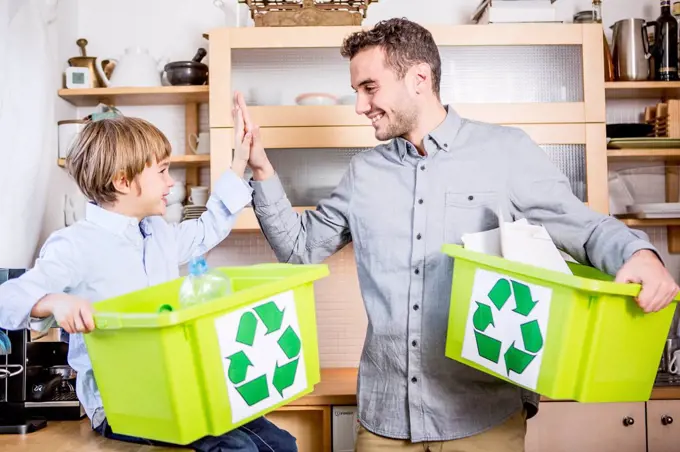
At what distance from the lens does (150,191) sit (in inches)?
61.5

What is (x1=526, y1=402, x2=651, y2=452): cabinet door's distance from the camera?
7.88ft

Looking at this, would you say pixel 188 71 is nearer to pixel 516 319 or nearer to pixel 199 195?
pixel 199 195

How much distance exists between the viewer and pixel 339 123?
8.26 ft

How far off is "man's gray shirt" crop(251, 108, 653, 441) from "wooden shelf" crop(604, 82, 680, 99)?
118cm

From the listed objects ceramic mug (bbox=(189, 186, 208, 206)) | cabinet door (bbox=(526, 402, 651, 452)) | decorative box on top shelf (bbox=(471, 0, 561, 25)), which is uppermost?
decorative box on top shelf (bbox=(471, 0, 561, 25))

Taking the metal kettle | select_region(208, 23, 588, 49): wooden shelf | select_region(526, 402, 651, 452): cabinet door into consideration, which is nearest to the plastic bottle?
select_region(208, 23, 588, 49): wooden shelf

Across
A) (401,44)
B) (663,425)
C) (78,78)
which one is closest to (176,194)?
(78,78)

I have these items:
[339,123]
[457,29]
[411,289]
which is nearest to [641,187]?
Result: [457,29]

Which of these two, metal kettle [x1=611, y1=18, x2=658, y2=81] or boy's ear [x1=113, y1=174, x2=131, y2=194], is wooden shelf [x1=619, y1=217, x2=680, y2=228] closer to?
metal kettle [x1=611, y1=18, x2=658, y2=81]

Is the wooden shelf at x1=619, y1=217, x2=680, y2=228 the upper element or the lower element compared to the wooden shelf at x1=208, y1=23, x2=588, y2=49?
lower

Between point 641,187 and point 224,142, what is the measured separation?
1.69m

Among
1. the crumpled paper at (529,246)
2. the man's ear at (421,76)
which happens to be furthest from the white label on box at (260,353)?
the man's ear at (421,76)

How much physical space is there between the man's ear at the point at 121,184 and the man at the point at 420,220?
0.95ft

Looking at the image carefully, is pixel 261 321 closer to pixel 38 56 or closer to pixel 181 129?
pixel 38 56
